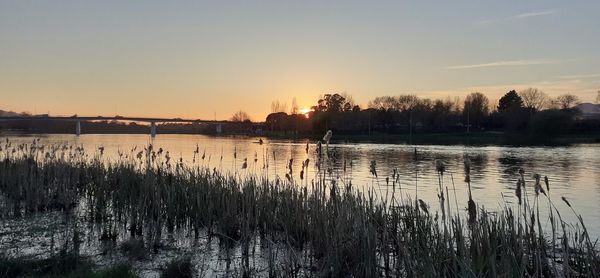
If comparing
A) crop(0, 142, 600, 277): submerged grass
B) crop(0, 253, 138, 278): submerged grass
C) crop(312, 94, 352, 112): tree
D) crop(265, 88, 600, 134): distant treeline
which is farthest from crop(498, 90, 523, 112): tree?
crop(0, 253, 138, 278): submerged grass

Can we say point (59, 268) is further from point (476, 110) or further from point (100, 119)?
point (476, 110)

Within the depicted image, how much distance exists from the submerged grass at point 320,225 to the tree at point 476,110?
12411 cm

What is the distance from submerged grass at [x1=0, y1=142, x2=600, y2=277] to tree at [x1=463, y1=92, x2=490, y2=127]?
12411 centimetres

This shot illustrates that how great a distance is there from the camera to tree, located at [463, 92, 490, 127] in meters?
128

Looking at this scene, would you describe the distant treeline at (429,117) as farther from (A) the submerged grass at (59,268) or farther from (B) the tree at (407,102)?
(A) the submerged grass at (59,268)

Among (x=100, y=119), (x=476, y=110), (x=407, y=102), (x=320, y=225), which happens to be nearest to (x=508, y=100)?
→ (x=476, y=110)

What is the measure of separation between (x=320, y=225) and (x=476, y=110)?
431 ft

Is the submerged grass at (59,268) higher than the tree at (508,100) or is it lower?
lower

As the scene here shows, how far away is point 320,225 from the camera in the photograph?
838 centimetres

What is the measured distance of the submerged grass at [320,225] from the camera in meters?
6.62

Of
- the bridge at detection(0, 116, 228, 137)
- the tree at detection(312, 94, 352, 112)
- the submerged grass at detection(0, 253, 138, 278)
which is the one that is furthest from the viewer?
the tree at detection(312, 94, 352, 112)

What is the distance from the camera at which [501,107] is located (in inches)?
5468

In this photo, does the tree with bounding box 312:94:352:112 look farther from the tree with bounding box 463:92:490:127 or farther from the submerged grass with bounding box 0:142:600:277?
the submerged grass with bounding box 0:142:600:277

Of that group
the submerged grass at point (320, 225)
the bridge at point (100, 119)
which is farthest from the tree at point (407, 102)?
the submerged grass at point (320, 225)
